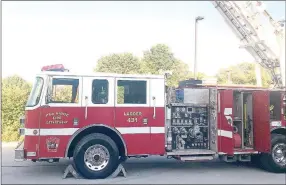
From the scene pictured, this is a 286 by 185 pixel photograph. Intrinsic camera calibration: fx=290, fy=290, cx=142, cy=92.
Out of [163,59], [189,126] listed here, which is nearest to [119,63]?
[163,59]

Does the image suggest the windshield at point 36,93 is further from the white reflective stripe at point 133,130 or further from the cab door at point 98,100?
the white reflective stripe at point 133,130

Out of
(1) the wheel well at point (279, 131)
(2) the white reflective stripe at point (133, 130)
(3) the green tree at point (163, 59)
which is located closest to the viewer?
(2) the white reflective stripe at point (133, 130)

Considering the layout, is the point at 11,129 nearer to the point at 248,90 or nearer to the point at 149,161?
the point at 149,161

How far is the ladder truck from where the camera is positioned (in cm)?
693

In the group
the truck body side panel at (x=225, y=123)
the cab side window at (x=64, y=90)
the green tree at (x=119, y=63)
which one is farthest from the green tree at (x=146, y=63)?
the cab side window at (x=64, y=90)

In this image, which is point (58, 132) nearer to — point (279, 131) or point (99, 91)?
point (99, 91)

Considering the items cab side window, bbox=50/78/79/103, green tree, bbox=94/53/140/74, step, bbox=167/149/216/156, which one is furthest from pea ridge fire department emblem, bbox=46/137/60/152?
green tree, bbox=94/53/140/74

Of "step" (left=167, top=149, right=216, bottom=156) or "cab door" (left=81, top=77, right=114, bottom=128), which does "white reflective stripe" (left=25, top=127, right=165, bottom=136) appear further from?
"step" (left=167, top=149, right=216, bottom=156)

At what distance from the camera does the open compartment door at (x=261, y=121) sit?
313 inches

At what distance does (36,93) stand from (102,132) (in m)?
1.88

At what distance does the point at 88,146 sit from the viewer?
696 centimetres

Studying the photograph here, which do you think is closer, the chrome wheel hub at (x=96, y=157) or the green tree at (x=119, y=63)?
the chrome wheel hub at (x=96, y=157)

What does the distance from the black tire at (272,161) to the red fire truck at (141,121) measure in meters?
0.03

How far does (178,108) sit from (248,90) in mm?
2128
